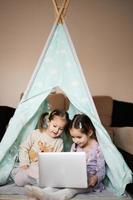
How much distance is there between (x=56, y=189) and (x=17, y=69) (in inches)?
66.0

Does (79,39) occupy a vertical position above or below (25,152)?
above

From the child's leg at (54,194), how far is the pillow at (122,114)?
1.24m

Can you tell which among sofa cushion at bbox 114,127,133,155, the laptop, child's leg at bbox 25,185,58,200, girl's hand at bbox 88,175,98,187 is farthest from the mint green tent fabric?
sofa cushion at bbox 114,127,133,155

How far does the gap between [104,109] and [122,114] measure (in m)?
0.27

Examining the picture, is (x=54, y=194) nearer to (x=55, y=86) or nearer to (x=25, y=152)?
(x=25, y=152)

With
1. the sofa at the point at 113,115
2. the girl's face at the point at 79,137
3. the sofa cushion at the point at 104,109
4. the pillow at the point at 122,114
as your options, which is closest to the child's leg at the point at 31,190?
the girl's face at the point at 79,137

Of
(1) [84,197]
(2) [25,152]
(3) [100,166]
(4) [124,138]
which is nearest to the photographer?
(1) [84,197]

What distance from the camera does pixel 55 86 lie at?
2.05 meters

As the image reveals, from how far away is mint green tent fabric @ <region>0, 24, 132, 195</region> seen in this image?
1982 mm

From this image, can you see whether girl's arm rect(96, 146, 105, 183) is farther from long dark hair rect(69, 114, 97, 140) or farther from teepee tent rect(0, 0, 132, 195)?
long dark hair rect(69, 114, 97, 140)

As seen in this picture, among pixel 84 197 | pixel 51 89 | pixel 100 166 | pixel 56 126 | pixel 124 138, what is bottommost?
pixel 84 197

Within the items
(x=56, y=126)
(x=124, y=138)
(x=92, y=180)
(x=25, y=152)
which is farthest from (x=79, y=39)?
(x=92, y=180)

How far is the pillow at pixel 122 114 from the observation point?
2.93 metres

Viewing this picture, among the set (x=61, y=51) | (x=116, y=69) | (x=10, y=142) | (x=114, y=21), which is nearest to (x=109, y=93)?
(x=116, y=69)
